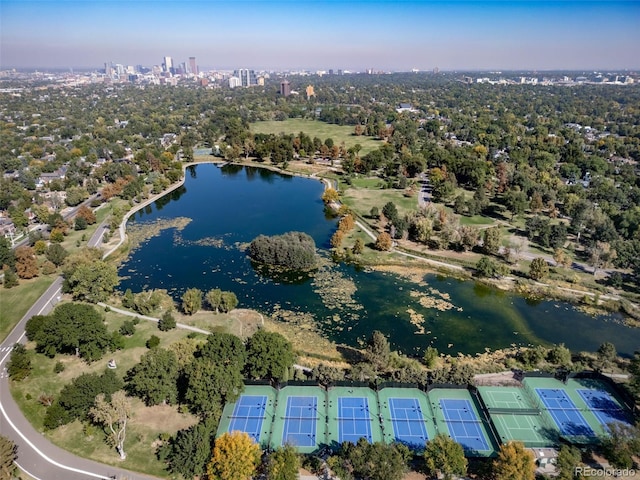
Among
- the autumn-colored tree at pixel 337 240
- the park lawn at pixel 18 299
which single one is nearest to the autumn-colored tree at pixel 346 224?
the autumn-colored tree at pixel 337 240

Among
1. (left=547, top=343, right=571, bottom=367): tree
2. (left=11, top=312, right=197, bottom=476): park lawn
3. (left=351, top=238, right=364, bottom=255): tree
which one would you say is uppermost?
(left=351, top=238, right=364, bottom=255): tree

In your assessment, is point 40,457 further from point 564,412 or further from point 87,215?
point 87,215

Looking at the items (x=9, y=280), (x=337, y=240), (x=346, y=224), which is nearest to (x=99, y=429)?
(x=9, y=280)

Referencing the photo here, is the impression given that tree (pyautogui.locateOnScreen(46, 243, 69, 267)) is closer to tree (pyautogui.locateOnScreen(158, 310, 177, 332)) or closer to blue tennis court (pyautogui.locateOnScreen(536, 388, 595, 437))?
tree (pyautogui.locateOnScreen(158, 310, 177, 332))

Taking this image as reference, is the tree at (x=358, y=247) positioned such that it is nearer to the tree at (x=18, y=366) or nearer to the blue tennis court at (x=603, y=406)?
the blue tennis court at (x=603, y=406)

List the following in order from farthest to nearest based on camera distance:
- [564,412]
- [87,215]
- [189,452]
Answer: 1. [87,215]
2. [564,412]
3. [189,452]

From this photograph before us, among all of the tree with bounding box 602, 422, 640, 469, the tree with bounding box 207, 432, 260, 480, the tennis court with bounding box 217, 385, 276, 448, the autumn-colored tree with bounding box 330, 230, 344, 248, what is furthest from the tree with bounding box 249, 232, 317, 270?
the tree with bounding box 602, 422, 640, 469

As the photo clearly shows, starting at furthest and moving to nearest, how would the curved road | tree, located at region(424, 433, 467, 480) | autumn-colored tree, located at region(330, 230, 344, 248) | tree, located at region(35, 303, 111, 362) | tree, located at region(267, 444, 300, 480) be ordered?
autumn-colored tree, located at region(330, 230, 344, 248) → tree, located at region(35, 303, 111, 362) → the curved road → tree, located at region(424, 433, 467, 480) → tree, located at region(267, 444, 300, 480)

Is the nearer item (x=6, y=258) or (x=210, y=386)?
(x=210, y=386)
